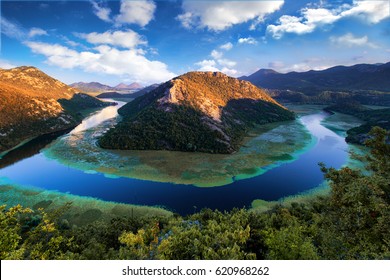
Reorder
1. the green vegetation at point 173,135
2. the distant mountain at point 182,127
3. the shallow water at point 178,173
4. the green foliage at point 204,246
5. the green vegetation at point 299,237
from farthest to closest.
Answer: the distant mountain at point 182,127 → the green vegetation at point 173,135 → the shallow water at point 178,173 → the green foliage at point 204,246 → the green vegetation at point 299,237

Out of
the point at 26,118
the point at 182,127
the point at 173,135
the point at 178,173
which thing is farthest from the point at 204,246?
the point at 26,118

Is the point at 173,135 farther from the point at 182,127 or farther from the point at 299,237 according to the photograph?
the point at 299,237

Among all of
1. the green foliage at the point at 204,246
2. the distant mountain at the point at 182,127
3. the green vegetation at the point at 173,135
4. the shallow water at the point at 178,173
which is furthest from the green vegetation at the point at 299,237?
the distant mountain at the point at 182,127

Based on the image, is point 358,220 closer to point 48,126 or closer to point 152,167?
point 152,167

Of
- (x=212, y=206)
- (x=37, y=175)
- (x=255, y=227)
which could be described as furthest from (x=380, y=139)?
(x=37, y=175)

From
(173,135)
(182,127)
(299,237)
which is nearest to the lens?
(299,237)

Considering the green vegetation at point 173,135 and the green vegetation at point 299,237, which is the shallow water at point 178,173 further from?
the green vegetation at point 299,237

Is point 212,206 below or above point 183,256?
below

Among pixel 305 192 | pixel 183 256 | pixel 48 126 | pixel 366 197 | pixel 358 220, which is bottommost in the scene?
pixel 305 192
